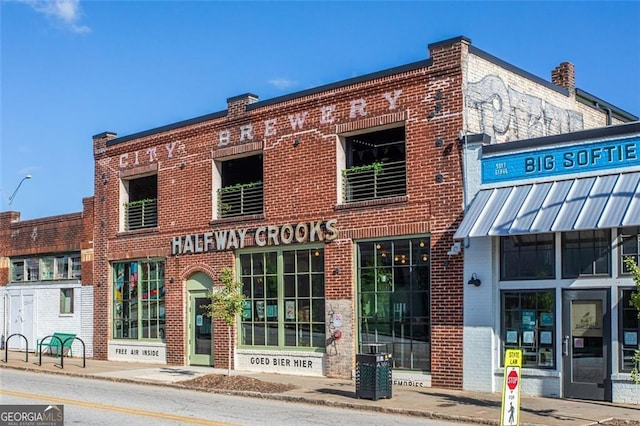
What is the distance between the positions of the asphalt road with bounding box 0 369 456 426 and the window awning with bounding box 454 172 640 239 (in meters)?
4.37

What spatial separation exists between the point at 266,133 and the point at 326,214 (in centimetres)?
310

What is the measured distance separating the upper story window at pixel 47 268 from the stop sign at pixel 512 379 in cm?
1972

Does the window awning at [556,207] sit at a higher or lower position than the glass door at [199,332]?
higher

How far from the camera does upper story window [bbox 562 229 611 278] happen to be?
15805 mm

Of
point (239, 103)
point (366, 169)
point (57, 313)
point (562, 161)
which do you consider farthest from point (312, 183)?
point (57, 313)

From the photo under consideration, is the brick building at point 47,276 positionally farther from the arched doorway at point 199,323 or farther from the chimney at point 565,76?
the chimney at point 565,76

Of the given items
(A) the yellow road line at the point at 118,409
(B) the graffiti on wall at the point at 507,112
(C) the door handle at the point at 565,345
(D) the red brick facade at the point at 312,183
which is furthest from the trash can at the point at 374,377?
(B) the graffiti on wall at the point at 507,112

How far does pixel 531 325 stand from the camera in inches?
660

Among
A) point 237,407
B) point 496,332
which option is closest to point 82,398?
point 237,407

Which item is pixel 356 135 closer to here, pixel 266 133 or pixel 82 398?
pixel 266 133

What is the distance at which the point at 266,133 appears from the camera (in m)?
21.9

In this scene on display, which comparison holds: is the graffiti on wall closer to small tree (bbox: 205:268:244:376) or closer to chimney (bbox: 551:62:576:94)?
chimney (bbox: 551:62:576:94)

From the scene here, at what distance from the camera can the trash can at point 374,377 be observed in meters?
16.1

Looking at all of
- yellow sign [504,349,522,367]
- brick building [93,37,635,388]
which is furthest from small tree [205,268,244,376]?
yellow sign [504,349,522,367]
